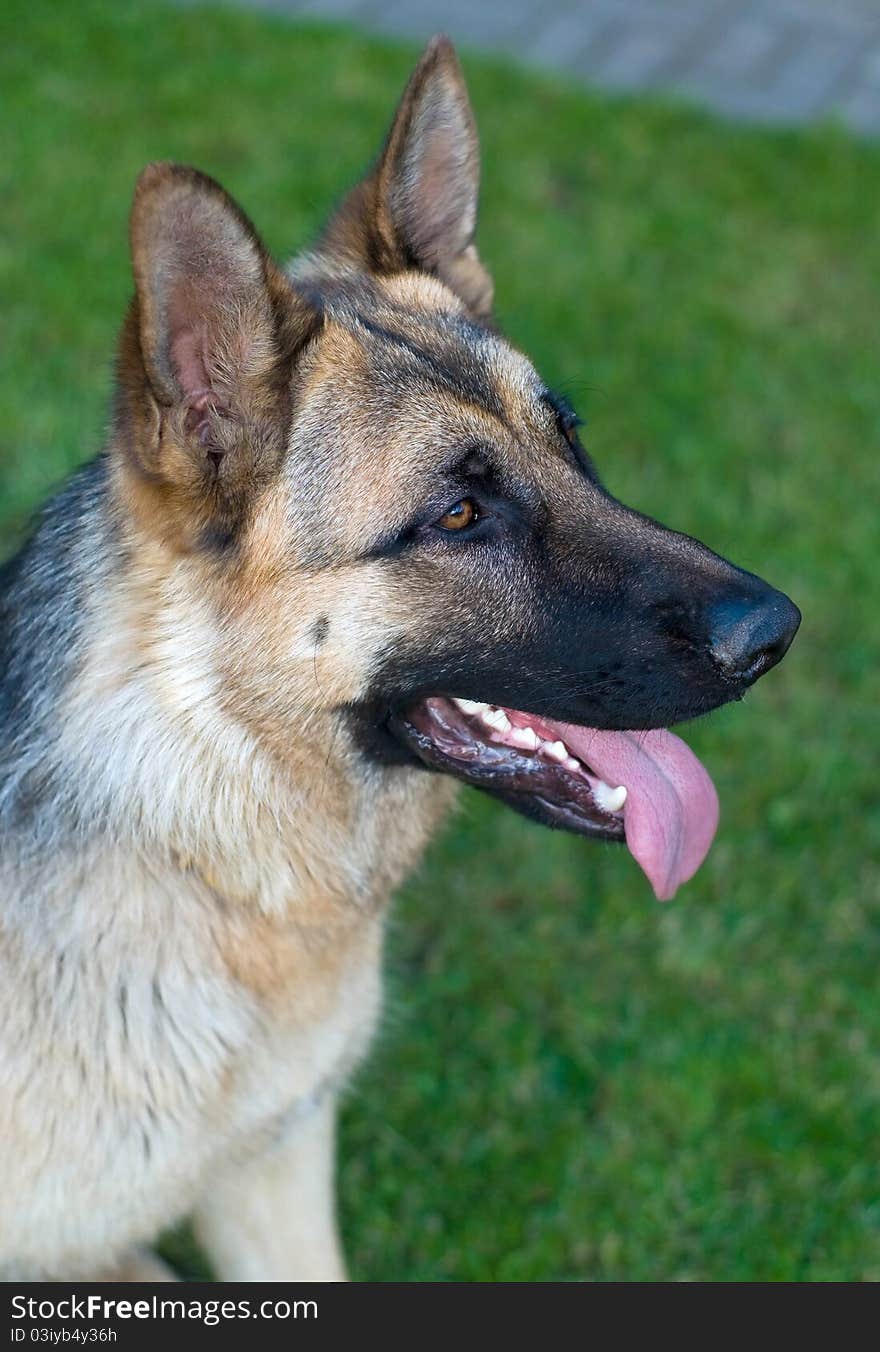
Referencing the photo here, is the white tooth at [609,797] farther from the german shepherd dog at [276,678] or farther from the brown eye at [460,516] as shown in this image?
the brown eye at [460,516]

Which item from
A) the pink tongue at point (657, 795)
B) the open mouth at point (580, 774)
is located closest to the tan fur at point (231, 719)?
the open mouth at point (580, 774)

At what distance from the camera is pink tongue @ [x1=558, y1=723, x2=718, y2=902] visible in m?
2.81

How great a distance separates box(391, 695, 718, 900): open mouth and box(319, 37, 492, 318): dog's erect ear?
926 mm

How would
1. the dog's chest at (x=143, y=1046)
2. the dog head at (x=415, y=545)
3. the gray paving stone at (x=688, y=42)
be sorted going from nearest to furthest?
1. the dog head at (x=415, y=545)
2. the dog's chest at (x=143, y=1046)
3. the gray paving stone at (x=688, y=42)

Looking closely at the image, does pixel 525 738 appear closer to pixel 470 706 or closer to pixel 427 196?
pixel 470 706

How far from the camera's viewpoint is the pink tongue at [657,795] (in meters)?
2.81

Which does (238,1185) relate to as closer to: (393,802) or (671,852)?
(393,802)

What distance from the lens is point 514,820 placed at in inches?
172

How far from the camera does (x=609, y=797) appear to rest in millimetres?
2789

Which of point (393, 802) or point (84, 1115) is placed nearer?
point (84, 1115)

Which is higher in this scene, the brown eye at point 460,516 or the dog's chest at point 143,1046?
the brown eye at point 460,516

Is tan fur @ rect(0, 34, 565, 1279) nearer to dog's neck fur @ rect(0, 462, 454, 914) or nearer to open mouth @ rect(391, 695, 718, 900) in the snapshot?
dog's neck fur @ rect(0, 462, 454, 914)
